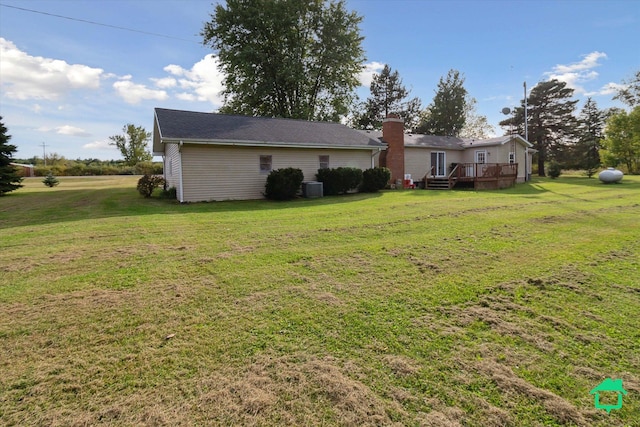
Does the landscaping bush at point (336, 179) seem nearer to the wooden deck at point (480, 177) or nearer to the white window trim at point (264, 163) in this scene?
the white window trim at point (264, 163)

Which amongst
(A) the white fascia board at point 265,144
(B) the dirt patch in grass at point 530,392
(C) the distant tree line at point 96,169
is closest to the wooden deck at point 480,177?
(A) the white fascia board at point 265,144

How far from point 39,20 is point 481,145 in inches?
976

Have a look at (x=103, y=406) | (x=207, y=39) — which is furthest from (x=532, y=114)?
(x=103, y=406)

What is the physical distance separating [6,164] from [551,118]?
51.8 metres

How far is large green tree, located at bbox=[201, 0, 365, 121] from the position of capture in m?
27.7

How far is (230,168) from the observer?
14125mm

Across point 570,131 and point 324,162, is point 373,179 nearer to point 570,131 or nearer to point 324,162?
point 324,162

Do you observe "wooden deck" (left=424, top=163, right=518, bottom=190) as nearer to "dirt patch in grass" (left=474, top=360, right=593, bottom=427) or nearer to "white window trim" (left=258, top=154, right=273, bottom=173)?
"white window trim" (left=258, top=154, right=273, bottom=173)

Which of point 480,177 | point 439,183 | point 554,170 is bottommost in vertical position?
point 439,183

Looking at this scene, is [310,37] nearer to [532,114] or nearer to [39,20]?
[39,20]

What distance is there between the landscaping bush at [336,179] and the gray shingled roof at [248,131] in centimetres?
144

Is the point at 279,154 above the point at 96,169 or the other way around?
the other way around

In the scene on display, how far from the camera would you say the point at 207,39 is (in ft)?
96.5

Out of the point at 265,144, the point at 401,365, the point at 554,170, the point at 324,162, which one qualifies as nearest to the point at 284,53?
the point at 324,162
